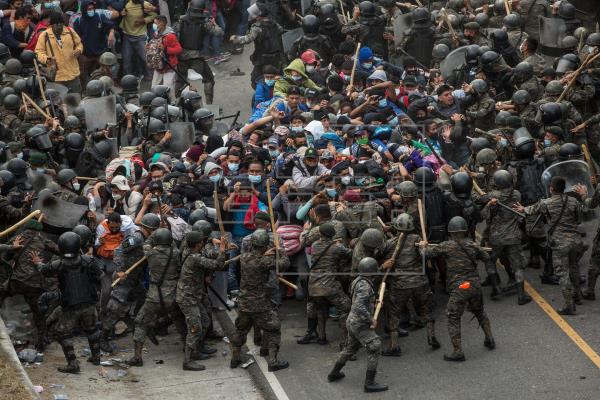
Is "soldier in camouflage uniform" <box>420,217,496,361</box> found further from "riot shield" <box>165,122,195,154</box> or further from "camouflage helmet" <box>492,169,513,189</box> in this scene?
"riot shield" <box>165,122,195,154</box>

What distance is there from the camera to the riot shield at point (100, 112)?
23.2 meters

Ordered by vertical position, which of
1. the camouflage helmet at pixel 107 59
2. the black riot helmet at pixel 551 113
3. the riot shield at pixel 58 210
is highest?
the black riot helmet at pixel 551 113

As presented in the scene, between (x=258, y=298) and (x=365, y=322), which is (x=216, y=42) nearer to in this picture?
(x=258, y=298)

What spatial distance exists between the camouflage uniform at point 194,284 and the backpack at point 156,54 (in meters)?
7.93

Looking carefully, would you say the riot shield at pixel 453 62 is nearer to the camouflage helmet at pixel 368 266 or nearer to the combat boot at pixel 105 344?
the camouflage helmet at pixel 368 266

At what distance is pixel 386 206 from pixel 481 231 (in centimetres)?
269

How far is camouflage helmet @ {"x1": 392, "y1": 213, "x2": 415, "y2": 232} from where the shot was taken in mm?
18286

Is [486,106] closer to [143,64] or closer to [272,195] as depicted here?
[272,195]

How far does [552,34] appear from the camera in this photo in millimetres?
26000

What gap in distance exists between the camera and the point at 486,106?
22.6 m

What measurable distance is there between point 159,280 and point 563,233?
16.2 feet

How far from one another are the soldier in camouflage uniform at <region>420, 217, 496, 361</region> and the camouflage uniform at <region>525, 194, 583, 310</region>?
1.21m

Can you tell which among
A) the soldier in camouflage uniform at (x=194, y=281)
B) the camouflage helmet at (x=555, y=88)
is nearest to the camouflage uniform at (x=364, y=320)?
the soldier in camouflage uniform at (x=194, y=281)

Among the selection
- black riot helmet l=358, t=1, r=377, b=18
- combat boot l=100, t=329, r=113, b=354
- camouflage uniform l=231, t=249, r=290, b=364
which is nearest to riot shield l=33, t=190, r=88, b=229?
combat boot l=100, t=329, r=113, b=354
